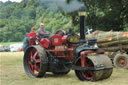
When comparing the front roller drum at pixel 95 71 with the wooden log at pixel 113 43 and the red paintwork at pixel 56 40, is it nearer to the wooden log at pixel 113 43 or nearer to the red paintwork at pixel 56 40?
the red paintwork at pixel 56 40

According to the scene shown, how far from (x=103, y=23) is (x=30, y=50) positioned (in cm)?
794

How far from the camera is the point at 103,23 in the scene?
1516 cm

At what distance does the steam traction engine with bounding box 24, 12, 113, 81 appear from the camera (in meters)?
6.49

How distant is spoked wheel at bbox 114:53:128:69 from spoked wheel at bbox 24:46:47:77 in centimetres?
347

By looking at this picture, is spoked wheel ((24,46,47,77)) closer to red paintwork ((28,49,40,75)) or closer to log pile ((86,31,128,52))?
red paintwork ((28,49,40,75))

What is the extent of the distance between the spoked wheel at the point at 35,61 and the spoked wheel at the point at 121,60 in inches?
137

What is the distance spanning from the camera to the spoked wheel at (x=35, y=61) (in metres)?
7.48

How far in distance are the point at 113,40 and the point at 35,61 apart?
12.4 feet

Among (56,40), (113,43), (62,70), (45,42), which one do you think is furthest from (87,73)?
(113,43)

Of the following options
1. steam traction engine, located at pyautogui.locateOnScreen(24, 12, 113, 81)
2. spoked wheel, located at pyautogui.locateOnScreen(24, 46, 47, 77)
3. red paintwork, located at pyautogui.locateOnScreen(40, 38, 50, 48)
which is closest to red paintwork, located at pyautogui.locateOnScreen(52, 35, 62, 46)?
steam traction engine, located at pyautogui.locateOnScreen(24, 12, 113, 81)

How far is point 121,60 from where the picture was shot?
9914mm

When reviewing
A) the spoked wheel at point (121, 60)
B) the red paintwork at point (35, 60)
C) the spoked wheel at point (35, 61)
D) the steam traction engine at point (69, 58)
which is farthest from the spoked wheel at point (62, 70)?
the spoked wheel at point (121, 60)

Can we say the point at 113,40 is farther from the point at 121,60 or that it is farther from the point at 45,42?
the point at 45,42

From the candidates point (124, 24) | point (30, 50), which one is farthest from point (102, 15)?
point (30, 50)
